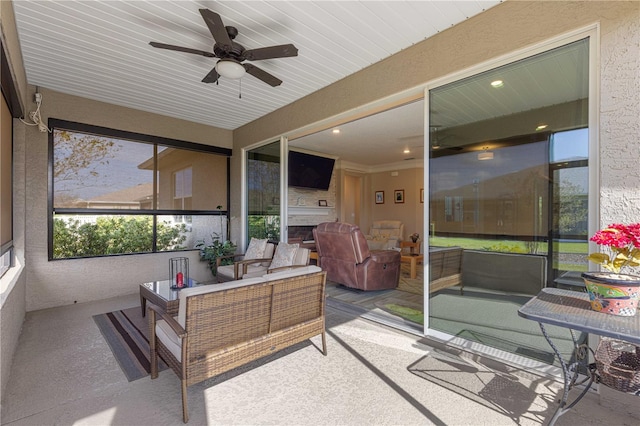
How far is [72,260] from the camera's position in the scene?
13.6 feet

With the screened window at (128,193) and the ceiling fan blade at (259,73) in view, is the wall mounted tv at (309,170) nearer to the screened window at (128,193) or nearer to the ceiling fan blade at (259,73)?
the screened window at (128,193)

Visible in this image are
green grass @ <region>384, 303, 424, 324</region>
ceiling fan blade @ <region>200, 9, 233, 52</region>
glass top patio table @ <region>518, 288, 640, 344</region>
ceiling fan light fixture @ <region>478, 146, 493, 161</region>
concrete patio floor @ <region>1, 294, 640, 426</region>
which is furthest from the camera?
green grass @ <region>384, 303, 424, 324</region>

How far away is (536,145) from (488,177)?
411mm

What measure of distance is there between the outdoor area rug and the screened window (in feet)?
4.71

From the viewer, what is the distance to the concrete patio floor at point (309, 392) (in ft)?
5.74

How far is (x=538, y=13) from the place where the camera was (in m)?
2.17

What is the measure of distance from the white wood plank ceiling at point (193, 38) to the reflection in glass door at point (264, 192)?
1288 millimetres

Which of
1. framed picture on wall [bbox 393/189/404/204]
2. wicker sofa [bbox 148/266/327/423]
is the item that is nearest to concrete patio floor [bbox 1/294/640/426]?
wicker sofa [bbox 148/266/327/423]

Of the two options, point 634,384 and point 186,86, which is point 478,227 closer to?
point 634,384

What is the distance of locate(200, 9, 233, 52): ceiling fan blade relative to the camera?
6.59 feet

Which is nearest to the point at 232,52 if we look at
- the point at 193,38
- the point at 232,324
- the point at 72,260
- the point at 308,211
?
the point at 193,38

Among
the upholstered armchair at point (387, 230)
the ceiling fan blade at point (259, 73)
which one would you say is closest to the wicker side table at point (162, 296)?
the ceiling fan blade at point (259, 73)

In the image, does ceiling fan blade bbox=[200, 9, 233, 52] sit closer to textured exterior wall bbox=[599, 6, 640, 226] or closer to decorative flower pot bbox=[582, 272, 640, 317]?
textured exterior wall bbox=[599, 6, 640, 226]

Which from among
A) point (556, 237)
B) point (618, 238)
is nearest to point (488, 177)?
point (556, 237)
